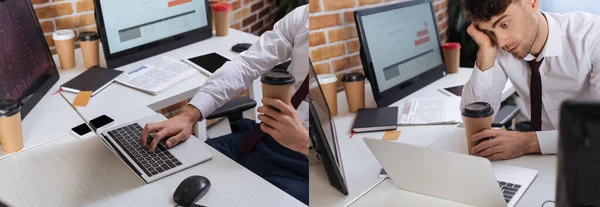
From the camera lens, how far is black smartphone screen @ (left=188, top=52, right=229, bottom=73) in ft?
4.01

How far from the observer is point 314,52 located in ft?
4.10

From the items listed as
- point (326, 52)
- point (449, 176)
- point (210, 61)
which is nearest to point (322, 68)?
point (326, 52)

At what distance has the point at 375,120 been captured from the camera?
148 centimetres

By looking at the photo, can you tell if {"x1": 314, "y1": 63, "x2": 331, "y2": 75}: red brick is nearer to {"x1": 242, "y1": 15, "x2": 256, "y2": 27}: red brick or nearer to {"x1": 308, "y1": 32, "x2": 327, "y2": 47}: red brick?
{"x1": 308, "y1": 32, "x2": 327, "y2": 47}: red brick

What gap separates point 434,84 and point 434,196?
54cm

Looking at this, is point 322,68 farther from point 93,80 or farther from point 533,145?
point 93,80

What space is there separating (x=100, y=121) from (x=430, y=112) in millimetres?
804

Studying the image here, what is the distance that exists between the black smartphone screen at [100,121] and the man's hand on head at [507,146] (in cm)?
82

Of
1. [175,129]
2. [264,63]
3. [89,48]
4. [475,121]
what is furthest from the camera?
[89,48]

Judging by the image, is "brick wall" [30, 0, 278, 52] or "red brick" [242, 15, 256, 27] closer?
"red brick" [242, 15, 256, 27]

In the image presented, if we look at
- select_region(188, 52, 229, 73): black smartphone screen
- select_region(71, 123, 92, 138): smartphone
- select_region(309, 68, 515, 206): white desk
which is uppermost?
select_region(188, 52, 229, 73): black smartphone screen

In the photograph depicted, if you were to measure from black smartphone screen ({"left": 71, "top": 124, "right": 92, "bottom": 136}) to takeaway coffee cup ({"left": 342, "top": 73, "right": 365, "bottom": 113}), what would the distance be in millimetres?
596

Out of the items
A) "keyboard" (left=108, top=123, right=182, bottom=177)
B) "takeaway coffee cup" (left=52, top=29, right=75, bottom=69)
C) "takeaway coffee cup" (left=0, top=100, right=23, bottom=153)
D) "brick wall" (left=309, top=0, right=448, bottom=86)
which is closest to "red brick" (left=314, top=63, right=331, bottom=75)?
"brick wall" (left=309, top=0, right=448, bottom=86)

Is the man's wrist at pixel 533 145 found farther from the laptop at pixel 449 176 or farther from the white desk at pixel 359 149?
the white desk at pixel 359 149
